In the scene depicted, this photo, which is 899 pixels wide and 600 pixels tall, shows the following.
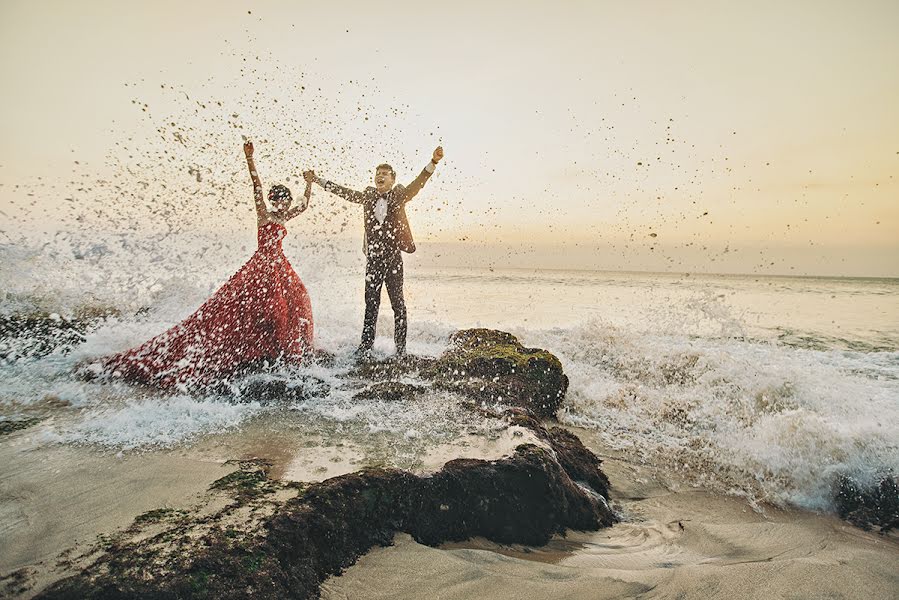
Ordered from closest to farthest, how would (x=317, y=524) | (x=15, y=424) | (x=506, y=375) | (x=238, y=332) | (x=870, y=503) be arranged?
(x=317, y=524)
(x=15, y=424)
(x=870, y=503)
(x=238, y=332)
(x=506, y=375)

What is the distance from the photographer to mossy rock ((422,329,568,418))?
435cm

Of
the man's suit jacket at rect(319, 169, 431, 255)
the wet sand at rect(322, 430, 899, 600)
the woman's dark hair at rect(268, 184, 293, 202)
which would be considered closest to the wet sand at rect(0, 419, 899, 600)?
the wet sand at rect(322, 430, 899, 600)

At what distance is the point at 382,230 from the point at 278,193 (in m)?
1.27

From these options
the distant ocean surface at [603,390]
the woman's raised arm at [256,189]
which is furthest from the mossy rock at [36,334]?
the woman's raised arm at [256,189]

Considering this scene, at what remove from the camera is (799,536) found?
114 inches

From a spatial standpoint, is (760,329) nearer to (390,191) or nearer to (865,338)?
(865,338)

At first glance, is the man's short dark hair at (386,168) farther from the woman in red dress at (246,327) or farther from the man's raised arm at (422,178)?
the woman in red dress at (246,327)

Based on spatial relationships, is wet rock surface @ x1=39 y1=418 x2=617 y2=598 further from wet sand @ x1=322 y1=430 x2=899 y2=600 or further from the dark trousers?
the dark trousers

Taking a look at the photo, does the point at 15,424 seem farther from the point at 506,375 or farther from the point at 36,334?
the point at 506,375

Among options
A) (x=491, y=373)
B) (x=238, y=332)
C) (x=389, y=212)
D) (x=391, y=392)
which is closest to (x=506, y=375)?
(x=491, y=373)

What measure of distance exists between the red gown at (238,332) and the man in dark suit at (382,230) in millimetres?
909

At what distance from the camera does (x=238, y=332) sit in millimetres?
4402

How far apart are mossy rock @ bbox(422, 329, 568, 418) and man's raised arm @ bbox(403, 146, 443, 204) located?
1999 mm

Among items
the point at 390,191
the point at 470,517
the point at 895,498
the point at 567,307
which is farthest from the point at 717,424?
the point at 567,307
